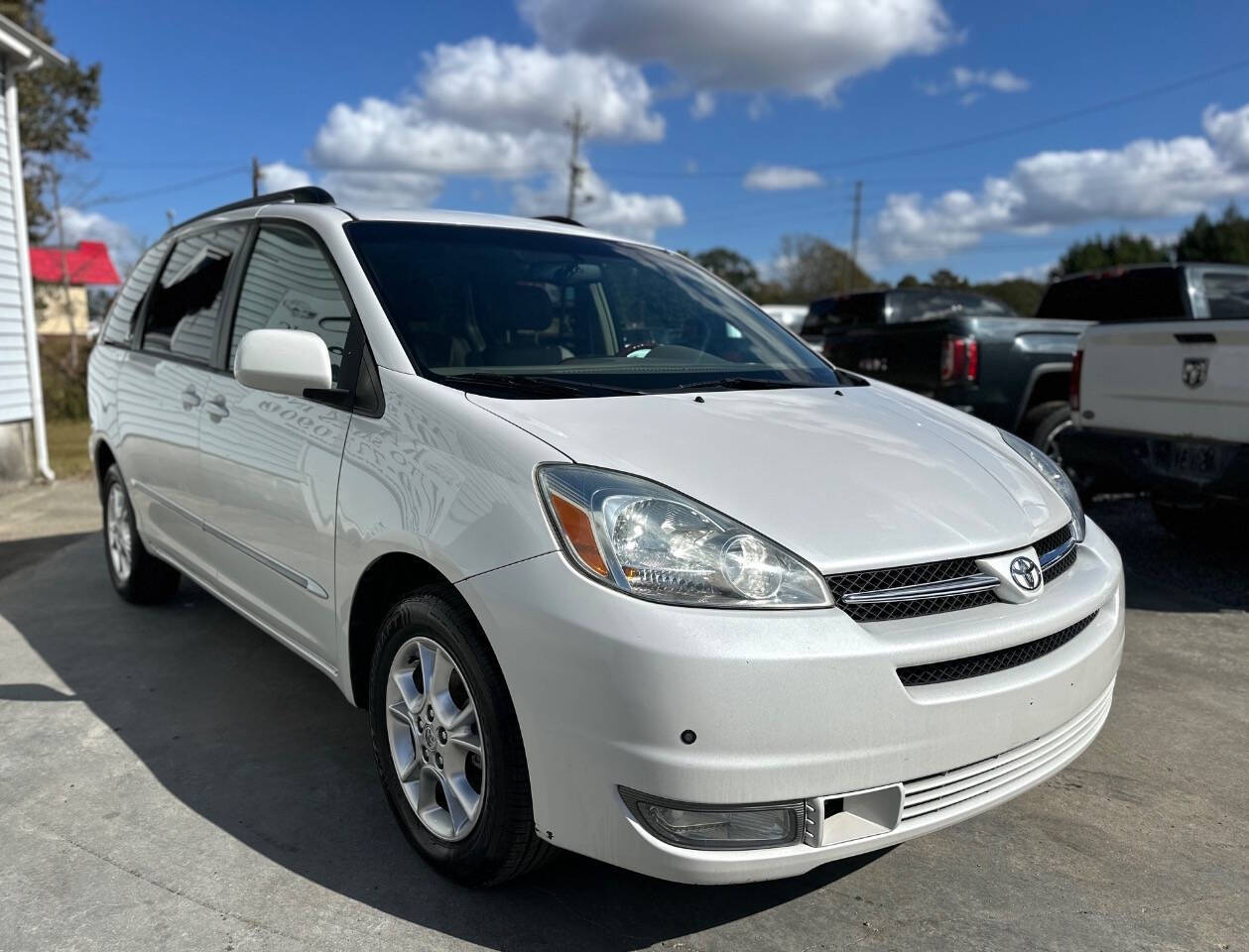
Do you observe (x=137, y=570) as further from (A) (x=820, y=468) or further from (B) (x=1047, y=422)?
(B) (x=1047, y=422)

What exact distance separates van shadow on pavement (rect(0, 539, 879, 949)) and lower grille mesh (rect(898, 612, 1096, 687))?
78cm

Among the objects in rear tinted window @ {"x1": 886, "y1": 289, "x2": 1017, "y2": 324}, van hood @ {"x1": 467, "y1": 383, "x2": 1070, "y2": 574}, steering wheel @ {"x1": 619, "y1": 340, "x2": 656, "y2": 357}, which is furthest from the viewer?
rear tinted window @ {"x1": 886, "y1": 289, "x2": 1017, "y2": 324}

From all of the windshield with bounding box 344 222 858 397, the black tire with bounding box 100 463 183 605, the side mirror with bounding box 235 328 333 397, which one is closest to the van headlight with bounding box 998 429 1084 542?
the windshield with bounding box 344 222 858 397

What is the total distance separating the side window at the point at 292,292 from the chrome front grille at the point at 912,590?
1.64 m

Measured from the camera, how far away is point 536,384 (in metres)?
2.80

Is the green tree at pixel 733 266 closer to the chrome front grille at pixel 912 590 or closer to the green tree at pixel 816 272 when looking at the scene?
the green tree at pixel 816 272

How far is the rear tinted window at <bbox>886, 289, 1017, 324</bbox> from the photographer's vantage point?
11.5 meters

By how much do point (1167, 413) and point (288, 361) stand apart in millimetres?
4656

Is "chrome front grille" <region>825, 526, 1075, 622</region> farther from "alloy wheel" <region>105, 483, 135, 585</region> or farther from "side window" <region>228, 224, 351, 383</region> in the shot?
"alloy wheel" <region>105, 483, 135, 585</region>

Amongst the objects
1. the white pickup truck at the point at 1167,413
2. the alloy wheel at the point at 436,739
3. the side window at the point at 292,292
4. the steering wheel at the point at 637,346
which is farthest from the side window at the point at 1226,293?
the alloy wheel at the point at 436,739

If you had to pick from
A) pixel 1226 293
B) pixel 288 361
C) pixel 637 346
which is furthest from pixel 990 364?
pixel 288 361

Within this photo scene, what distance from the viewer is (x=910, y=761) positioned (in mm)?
2111

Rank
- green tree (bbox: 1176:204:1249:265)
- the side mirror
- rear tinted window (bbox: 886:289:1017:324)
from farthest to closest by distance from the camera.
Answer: green tree (bbox: 1176:204:1249:265)
rear tinted window (bbox: 886:289:1017:324)
the side mirror

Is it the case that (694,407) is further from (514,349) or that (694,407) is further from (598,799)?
(598,799)
